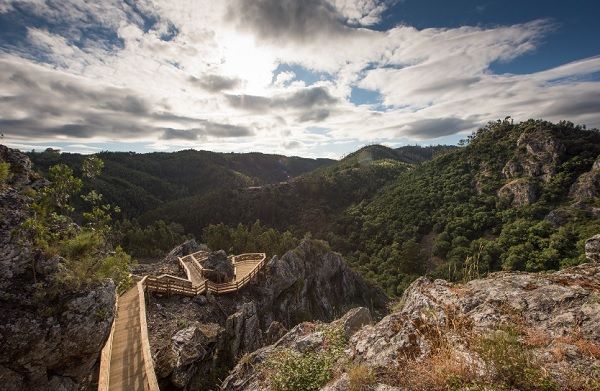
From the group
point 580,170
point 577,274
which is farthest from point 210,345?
point 580,170

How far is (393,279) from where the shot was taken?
79250 mm

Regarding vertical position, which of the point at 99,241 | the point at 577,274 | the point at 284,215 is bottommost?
the point at 284,215

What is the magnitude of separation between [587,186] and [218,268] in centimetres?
9906

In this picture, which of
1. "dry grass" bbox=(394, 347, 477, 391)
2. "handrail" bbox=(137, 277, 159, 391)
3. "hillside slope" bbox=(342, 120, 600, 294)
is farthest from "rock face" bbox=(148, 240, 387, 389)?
"hillside slope" bbox=(342, 120, 600, 294)

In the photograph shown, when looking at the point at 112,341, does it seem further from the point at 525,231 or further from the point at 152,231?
the point at 525,231

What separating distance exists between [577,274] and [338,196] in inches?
6211

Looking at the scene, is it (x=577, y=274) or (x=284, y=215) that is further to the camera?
(x=284, y=215)

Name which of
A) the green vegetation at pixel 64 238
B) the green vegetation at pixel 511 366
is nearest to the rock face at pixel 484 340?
the green vegetation at pixel 511 366

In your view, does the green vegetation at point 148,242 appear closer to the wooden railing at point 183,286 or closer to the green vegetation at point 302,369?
the wooden railing at point 183,286

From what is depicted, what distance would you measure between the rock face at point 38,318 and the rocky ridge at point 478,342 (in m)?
5.46

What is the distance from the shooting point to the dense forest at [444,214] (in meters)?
72.0

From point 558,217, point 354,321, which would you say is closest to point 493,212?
point 558,217

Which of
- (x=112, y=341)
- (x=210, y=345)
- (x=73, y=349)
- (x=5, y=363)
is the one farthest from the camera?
(x=210, y=345)

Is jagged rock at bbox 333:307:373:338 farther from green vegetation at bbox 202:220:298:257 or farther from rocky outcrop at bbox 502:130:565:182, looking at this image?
rocky outcrop at bbox 502:130:565:182
